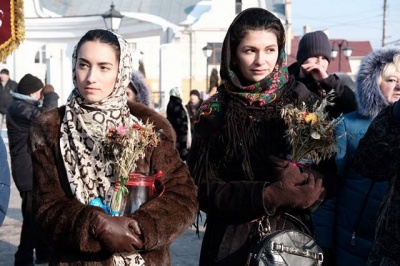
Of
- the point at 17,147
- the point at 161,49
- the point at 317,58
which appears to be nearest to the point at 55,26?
the point at 161,49

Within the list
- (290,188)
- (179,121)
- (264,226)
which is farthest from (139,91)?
(179,121)

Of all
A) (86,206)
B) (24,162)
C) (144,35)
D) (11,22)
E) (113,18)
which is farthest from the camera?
(144,35)

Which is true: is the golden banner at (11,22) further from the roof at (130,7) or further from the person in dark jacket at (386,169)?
the roof at (130,7)

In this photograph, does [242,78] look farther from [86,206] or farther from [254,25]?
[86,206]

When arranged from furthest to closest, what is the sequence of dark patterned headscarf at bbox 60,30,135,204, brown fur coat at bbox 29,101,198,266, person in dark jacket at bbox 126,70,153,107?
person in dark jacket at bbox 126,70,153,107 < dark patterned headscarf at bbox 60,30,135,204 < brown fur coat at bbox 29,101,198,266

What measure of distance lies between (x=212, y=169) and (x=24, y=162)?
4.02 metres

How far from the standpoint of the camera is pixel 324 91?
387 cm

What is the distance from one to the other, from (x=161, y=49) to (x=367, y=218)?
671 inches

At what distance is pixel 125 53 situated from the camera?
297cm

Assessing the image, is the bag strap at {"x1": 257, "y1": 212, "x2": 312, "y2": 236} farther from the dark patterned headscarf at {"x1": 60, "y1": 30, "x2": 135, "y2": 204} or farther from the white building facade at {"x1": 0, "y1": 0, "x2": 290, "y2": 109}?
the white building facade at {"x1": 0, "y1": 0, "x2": 290, "y2": 109}

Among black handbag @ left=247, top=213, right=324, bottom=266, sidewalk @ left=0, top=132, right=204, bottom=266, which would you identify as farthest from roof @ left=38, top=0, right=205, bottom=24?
black handbag @ left=247, top=213, right=324, bottom=266

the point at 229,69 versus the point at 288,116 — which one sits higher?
the point at 229,69

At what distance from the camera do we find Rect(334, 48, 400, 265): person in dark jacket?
321 centimetres

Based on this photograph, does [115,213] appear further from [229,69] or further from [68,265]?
[229,69]
